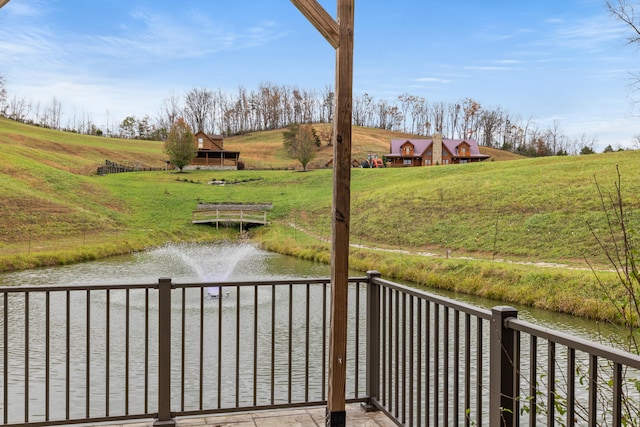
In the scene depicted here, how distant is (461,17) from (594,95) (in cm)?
1478

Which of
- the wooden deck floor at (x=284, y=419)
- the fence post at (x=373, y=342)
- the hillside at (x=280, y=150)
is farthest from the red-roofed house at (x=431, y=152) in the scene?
the wooden deck floor at (x=284, y=419)

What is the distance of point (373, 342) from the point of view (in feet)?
10.8

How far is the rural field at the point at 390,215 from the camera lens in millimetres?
13805

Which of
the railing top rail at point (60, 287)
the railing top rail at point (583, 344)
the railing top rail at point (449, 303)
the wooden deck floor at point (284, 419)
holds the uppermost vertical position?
the railing top rail at point (583, 344)

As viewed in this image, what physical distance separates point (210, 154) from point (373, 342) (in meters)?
39.2

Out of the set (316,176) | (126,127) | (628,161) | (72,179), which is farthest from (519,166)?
(126,127)

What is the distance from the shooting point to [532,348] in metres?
1.76

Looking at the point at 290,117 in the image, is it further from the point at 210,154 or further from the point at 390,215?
the point at 390,215

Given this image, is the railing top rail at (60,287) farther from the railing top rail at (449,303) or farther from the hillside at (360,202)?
the hillside at (360,202)

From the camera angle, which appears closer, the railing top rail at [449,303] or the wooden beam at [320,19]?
the railing top rail at [449,303]

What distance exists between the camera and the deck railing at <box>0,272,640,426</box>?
195 cm

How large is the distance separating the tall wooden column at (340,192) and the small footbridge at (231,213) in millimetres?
23886

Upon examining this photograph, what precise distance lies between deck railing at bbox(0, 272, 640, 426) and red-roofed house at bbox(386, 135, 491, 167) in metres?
32.1

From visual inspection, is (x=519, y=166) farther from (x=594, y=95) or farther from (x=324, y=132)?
(x=594, y=95)
